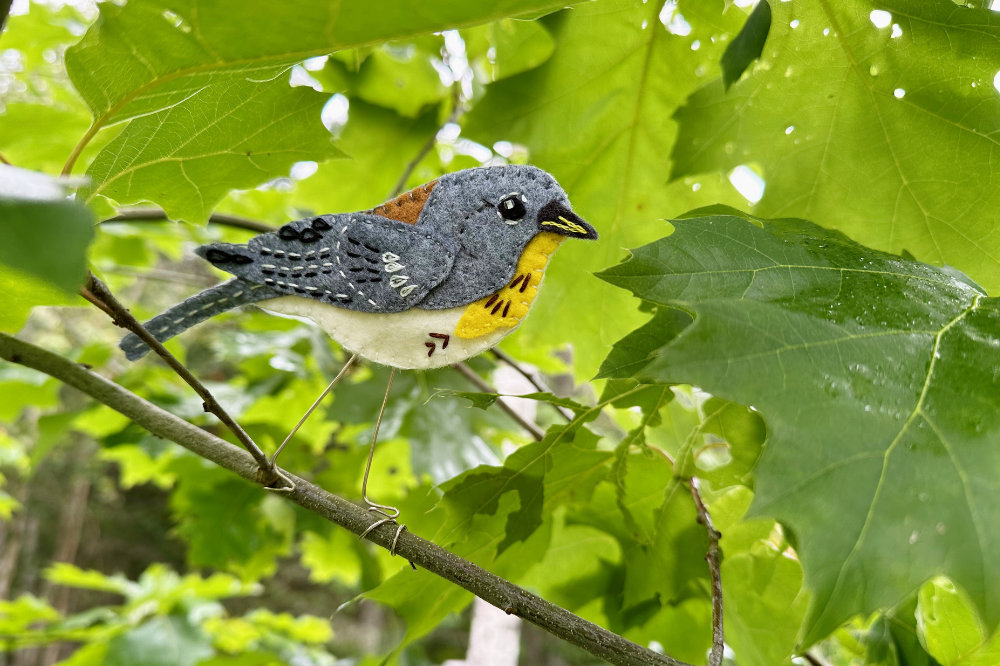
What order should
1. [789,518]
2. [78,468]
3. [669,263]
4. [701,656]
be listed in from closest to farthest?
[789,518]
[669,263]
[701,656]
[78,468]

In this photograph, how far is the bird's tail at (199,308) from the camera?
0.58m

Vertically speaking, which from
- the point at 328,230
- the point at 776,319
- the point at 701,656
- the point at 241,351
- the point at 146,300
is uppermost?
the point at 146,300

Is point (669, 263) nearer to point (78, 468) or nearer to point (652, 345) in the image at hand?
point (652, 345)

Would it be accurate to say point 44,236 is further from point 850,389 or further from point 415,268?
point 850,389

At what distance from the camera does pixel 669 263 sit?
0.57 meters

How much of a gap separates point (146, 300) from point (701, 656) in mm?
5077

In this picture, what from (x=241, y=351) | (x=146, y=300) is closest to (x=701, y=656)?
(x=241, y=351)

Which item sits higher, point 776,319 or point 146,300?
point 146,300

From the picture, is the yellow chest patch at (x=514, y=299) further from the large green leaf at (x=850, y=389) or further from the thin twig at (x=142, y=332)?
the thin twig at (x=142, y=332)

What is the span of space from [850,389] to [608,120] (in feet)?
2.09

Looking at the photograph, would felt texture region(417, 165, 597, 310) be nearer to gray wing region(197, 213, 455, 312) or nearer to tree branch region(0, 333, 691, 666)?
gray wing region(197, 213, 455, 312)

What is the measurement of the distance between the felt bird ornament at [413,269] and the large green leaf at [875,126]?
38 cm

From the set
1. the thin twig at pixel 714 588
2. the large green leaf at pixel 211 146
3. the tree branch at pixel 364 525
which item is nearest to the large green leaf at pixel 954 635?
the thin twig at pixel 714 588

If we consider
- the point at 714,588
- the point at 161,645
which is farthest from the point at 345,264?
the point at 161,645
